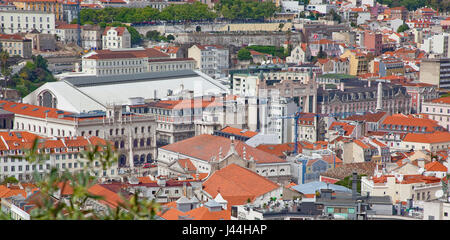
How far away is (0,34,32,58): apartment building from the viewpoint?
6681cm

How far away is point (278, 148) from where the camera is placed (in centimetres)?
3975

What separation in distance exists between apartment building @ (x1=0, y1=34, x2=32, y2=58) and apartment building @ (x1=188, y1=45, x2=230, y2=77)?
11817 millimetres

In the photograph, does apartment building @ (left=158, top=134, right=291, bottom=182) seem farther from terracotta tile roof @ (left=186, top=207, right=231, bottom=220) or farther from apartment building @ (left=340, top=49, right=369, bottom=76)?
apartment building @ (left=340, top=49, right=369, bottom=76)

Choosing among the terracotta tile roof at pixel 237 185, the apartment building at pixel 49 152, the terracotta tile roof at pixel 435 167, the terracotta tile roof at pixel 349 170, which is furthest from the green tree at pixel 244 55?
the terracotta tile roof at pixel 237 185

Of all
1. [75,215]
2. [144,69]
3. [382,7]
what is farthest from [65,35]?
[75,215]

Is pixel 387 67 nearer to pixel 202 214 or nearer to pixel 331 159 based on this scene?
pixel 331 159

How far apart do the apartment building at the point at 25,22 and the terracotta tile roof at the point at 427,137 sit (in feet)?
137

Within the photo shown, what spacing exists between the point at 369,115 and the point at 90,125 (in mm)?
15059

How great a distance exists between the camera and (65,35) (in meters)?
76.1

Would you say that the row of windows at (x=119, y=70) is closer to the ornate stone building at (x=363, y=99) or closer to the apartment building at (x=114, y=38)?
the apartment building at (x=114, y=38)

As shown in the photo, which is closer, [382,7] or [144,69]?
[144,69]
